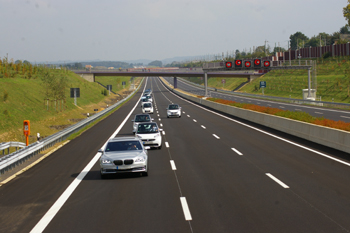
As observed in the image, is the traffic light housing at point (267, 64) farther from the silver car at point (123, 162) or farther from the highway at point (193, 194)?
the silver car at point (123, 162)

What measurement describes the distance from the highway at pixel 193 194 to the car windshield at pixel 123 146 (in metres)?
1.00

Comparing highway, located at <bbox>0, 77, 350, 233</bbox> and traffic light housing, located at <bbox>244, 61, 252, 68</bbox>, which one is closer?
highway, located at <bbox>0, 77, 350, 233</bbox>

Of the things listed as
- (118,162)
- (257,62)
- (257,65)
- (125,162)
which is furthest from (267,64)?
(118,162)

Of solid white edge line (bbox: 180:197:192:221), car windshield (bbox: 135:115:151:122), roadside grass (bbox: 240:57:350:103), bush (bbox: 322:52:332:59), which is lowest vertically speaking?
solid white edge line (bbox: 180:197:192:221)

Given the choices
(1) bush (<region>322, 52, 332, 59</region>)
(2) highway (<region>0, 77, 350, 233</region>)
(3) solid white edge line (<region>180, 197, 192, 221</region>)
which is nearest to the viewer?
(2) highway (<region>0, 77, 350, 233</region>)

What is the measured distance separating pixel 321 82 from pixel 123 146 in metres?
77.3

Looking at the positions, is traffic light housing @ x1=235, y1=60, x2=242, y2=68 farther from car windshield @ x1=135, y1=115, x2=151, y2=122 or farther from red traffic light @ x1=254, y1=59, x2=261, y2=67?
car windshield @ x1=135, y1=115, x2=151, y2=122

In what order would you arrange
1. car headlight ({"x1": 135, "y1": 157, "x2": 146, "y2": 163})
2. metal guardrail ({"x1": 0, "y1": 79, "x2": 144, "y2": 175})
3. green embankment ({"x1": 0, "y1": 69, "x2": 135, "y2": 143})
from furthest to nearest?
green embankment ({"x1": 0, "y1": 69, "x2": 135, "y2": 143}) → metal guardrail ({"x1": 0, "y1": 79, "x2": 144, "y2": 175}) → car headlight ({"x1": 135, "y1": 157, "x2": 146, "y2": 163})

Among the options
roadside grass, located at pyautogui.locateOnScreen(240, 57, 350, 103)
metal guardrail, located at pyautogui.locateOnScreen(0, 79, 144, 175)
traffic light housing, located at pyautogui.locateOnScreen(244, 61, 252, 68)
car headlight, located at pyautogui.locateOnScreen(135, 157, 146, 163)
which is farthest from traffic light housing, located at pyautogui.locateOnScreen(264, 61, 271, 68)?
car headlight, located at pyautogui.locateOnScreen(135, 157, 146, 163)

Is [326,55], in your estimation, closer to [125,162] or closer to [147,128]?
[147,128]

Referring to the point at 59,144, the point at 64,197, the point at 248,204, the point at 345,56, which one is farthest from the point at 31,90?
the point at 345,56

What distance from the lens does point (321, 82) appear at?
85.2m

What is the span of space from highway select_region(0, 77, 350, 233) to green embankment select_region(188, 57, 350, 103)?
53801mm

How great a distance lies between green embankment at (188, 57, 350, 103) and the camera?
7431 cm
